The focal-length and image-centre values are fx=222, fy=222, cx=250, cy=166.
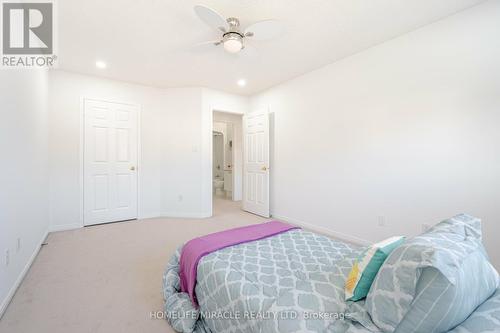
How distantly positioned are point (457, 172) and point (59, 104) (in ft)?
17.3

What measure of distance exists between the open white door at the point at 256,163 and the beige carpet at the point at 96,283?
1298mm

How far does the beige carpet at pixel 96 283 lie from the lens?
1.54m

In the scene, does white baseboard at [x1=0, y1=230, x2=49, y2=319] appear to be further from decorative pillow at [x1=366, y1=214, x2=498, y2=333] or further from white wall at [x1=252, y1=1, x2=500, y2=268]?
white wall at [x1=252, y1=1, x2=500, y2=268]

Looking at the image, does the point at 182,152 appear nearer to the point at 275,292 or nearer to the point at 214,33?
the point at 214,33

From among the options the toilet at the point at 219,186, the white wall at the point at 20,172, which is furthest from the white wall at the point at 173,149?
the toilet at the point at 219,186

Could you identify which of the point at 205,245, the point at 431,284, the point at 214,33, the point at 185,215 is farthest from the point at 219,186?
the point at 431,284

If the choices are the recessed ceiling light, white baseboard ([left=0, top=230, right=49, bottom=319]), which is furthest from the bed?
the recessed ceiling light

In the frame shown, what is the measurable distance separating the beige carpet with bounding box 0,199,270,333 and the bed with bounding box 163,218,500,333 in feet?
1.12

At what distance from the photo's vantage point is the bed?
868 mm

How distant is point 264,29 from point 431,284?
2.24 m

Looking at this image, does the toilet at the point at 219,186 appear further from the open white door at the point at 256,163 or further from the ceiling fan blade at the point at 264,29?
the ceiling fan blade at the point at 264,29

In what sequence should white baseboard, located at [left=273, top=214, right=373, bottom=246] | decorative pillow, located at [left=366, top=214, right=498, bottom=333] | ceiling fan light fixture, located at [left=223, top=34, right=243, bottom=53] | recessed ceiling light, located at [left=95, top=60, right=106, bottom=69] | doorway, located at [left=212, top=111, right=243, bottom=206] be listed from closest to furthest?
decorative pillow, located at [left=366, top=214, right=498, bottom=333], ceiling fan light fixture, located at [left=223, top=34, right=243, bottom=53], white baseboard, located at [left=273, top=214, right=373, bottom=246], recessed ceiling light, located at [left=95, top=60, right=106, bottom=69], doorway, located at [left=212, top=111, right=243, bottom=206]

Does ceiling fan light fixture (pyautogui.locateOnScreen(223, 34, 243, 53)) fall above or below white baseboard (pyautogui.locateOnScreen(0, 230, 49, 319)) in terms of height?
above

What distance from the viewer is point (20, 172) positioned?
6.73ft
